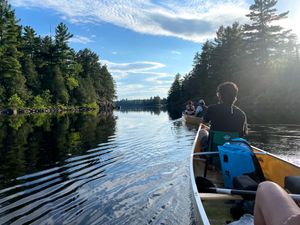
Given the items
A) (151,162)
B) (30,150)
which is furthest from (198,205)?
(30,150)

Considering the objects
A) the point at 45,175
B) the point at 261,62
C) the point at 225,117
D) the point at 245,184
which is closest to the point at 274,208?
the point at 245,184

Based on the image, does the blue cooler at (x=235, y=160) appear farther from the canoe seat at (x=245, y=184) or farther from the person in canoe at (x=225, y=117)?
the person in canoe at (x=225, y=117)

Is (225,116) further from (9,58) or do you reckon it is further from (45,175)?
(9,58)

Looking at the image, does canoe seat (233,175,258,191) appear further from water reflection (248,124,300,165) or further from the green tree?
the green tree

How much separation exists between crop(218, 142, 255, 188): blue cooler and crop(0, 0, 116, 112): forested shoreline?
1909 inches

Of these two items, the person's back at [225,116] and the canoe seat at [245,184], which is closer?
the canoe seat at [245,184]

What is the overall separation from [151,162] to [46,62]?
62.0 meters

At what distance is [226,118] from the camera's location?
603 centimetres

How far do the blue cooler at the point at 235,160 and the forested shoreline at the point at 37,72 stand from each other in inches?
1909

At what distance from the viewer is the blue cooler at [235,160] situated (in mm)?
4680

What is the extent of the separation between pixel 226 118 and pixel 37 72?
199ft

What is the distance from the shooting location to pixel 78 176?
7.68 m

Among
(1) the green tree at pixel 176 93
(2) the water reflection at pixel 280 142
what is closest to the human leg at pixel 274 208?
(2) the water reflection at pixel 280 142

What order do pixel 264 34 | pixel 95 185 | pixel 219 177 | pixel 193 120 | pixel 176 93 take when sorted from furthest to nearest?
pixel 176 93 → pixel 264 34 → pixel 193 120 → pixel 95 185 → pixel 219 177
